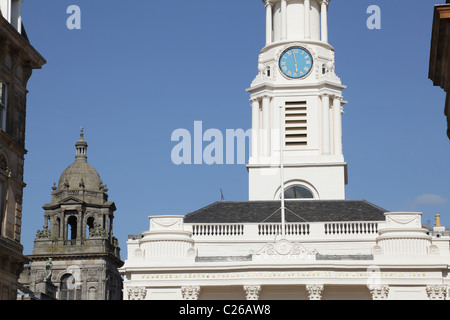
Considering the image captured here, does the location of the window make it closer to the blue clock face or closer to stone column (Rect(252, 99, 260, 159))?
stone column (Rect(252, 99, 260, 159))

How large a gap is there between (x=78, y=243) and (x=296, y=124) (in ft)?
139

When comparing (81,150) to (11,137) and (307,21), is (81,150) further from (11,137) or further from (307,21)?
(11,137)

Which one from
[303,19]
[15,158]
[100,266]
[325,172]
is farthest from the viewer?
[100,266]

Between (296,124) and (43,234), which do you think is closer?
(296,124)

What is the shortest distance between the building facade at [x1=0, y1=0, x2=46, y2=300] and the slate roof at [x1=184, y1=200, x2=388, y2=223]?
26019 mm

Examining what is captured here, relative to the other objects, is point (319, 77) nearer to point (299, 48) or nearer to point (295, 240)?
point (299, 48)

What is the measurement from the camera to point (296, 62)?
86.1 metres

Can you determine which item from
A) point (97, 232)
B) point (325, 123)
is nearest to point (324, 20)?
point (325, 123)

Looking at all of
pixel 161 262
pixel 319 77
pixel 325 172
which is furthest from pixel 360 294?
pixel 319 77

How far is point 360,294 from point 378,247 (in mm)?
2800

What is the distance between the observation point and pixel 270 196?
82.2m

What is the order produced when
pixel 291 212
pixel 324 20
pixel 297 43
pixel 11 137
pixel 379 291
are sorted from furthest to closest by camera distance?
pixel 324 20 → pixel 297 43 → pixel 291 212 → pixel 379 291 → pixel 11 137

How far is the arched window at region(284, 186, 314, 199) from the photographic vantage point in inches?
3226

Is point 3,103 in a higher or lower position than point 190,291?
higher
